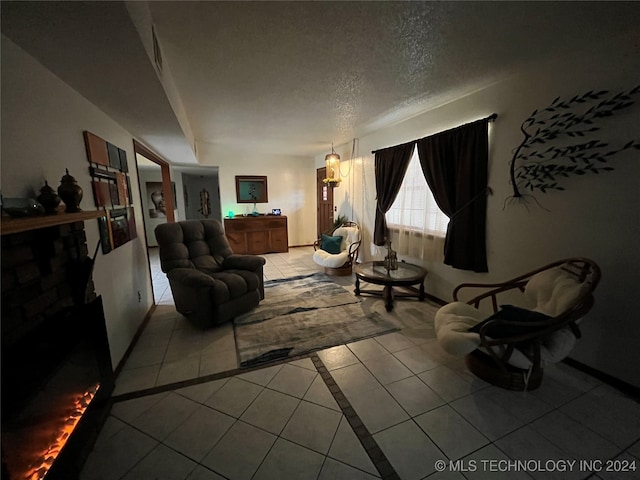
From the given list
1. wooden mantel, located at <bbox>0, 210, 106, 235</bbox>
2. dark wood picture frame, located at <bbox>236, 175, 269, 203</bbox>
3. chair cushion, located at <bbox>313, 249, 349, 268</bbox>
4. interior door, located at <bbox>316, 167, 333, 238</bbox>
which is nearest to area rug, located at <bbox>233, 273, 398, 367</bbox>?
chair cushion, located at <bbox>313, 249, 349, 268</bbox>

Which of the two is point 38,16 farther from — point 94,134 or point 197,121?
point 197,121

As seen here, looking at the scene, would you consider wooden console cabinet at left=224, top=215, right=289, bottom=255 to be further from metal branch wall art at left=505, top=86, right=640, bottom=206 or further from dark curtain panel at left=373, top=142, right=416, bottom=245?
metal branch wall art at left=505, top=86, right=640, bottom=206

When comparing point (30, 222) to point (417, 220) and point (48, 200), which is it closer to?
point (48, 200)

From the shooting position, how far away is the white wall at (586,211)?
1.69m

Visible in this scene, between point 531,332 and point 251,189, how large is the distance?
5.52 meters

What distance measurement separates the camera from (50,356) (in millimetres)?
1145

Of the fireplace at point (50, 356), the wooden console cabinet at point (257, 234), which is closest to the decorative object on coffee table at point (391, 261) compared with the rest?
the fireplace at point (50, 356)

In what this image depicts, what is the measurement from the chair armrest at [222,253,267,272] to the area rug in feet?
1.68

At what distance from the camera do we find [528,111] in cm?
216

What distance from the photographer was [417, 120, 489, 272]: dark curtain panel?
256 cm

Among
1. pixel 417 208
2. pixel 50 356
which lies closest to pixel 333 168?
pixel 417 208

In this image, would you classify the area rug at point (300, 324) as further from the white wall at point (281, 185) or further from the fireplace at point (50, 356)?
the white wall at point (281, 185)

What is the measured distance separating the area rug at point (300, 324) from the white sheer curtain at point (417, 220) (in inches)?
41.4

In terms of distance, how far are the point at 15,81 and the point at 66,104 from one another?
17.8 inches
